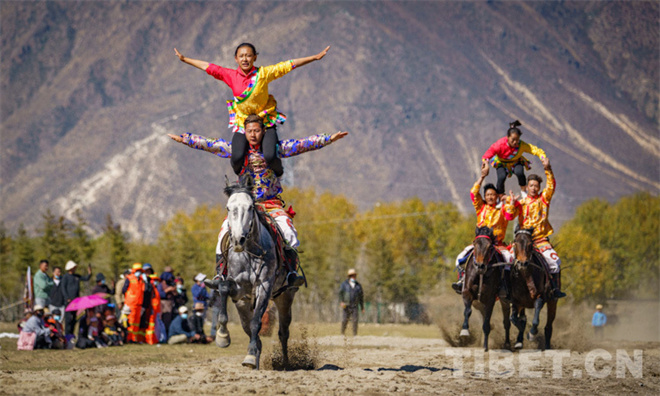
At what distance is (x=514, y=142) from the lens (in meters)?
21.0

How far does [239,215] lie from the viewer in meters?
14.4

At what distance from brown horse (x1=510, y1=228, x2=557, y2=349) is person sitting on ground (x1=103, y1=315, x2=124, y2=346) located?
1015cm

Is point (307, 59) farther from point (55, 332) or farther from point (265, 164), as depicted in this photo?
point (55, 332)

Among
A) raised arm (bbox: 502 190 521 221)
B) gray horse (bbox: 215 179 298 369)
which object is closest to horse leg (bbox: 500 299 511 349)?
raised arm (bbox: 502 190 521 221)

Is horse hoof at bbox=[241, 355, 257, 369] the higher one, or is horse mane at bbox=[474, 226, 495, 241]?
horse mane at bbox=[474, 226, 495, 241]

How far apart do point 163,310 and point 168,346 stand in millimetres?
2155

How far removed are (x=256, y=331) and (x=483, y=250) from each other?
23.7 ft

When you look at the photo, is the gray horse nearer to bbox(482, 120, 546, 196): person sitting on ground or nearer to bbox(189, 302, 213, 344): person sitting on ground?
bbox(482, 120, 546, 196): person sitting on ground

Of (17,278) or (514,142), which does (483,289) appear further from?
(17,278)

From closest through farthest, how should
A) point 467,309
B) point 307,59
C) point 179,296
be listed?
point 307,59 < point 467,309 < point 179,296

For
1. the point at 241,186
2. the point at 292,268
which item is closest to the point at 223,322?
the point at 292,268

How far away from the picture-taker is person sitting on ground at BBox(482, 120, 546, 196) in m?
21.0

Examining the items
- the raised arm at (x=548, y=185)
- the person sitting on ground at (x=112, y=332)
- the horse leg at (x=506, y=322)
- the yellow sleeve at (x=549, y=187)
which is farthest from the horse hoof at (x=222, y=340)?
the person sitting on ground at (x=112, y=332)

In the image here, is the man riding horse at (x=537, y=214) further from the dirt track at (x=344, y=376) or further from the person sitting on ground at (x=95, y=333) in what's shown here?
the person sitting on ground at (x=95, y=333)
